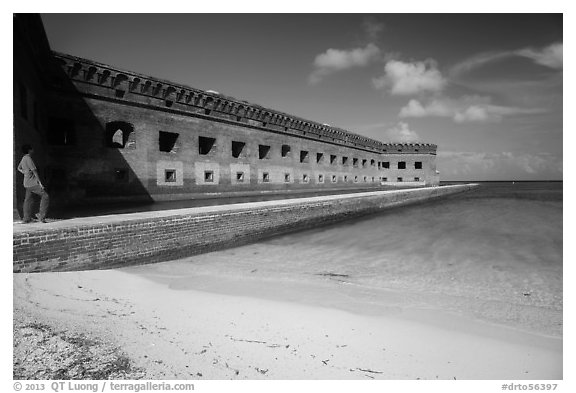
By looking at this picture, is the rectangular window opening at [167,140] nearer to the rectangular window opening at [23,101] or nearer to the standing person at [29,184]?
the rectangular window opening at [23,101]

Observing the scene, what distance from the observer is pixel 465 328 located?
4.06 meters

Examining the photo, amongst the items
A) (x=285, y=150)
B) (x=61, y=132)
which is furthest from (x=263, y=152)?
(x=61, y=132)

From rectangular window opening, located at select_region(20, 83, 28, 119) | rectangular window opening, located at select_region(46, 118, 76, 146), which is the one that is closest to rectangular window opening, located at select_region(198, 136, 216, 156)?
rectangular window opening, located at select_region(46, 118, 76, 146)

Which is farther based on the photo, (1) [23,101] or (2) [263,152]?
(2) [263,152]

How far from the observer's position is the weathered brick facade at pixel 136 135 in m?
10.2

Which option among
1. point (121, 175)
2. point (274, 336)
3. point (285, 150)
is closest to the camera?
point (274, 336)

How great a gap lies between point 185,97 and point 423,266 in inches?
509

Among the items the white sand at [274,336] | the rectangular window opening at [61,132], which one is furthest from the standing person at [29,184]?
the rectangular window opening at [61,132]

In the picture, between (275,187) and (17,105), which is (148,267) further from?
(275,187)

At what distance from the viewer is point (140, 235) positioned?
6535mm

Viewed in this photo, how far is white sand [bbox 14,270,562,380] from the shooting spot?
9.79ft

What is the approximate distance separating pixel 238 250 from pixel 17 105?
18.6ft

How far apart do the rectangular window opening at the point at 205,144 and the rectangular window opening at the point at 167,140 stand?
68.3 inches

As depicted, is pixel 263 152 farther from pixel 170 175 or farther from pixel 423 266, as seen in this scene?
pixel 423 266
